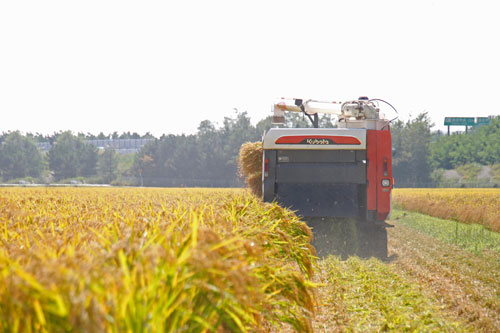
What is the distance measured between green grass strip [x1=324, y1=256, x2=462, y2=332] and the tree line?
2470 inches

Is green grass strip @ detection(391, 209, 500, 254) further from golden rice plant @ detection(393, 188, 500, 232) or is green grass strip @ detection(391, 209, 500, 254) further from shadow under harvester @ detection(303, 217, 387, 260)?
shadow under harvester @ detection(303, 217, 387, 260)

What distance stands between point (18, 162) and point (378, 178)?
92.6 m

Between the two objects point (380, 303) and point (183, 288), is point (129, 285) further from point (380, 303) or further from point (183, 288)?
point (380, 303)

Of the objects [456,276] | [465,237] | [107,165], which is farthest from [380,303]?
[107,165]

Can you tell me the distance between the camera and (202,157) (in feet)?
259

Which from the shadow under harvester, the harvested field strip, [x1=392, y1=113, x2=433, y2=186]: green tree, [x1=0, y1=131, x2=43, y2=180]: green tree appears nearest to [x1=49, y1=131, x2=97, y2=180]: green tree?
[x1=0, y1=131, x2=43, y2=180]: green tree

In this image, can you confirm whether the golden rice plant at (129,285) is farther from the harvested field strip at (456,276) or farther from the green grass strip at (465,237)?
the green grass strip at (465,237)

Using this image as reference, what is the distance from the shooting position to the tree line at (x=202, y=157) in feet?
239

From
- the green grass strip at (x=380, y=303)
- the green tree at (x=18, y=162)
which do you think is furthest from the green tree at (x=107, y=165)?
the green grass strip at (x=380, y=303)

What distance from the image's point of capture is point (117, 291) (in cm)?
199

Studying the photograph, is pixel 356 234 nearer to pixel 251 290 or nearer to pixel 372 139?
pixel 372 139

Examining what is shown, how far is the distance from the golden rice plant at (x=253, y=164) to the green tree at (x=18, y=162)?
89.0m

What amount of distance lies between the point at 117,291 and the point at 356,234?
8.72 metres

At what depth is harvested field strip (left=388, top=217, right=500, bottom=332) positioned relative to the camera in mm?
5348
